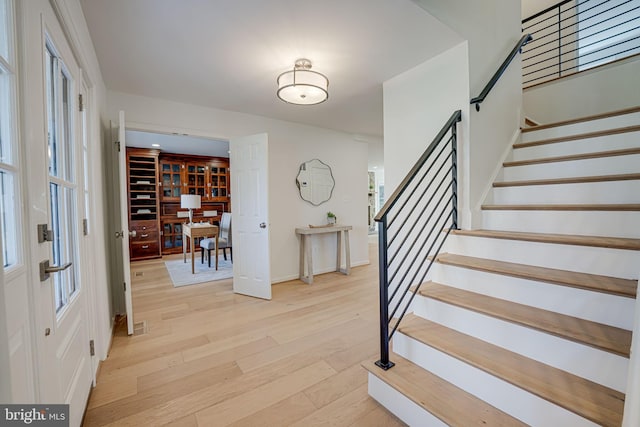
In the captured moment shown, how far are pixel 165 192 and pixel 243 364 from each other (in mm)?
5350

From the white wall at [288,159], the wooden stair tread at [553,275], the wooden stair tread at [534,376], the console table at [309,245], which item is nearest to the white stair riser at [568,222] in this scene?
the wooden stair tread at [553,275]

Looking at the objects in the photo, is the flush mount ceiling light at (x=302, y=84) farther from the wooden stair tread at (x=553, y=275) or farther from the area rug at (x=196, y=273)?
the area rug at (x=196, y=273)

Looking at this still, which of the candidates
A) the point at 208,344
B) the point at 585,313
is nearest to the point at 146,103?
the point at 208,344

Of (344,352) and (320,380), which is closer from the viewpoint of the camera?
(320,380)

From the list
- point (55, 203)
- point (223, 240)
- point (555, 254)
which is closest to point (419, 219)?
point (555, 254)

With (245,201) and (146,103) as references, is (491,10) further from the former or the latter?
(146,103)

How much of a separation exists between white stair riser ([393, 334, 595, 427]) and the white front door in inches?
66.3

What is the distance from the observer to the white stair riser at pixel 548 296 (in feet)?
3.90

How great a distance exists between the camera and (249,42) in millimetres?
2016

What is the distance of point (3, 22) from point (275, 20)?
1403 millimetres

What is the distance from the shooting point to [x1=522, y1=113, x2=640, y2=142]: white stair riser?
2.00m

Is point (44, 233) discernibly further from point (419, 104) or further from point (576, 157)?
point (576, 157)

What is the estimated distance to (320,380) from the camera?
174cm

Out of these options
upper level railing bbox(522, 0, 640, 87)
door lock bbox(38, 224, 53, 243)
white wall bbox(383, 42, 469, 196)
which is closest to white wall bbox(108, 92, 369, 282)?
white wall bbox(383, 42, 469, 196)
